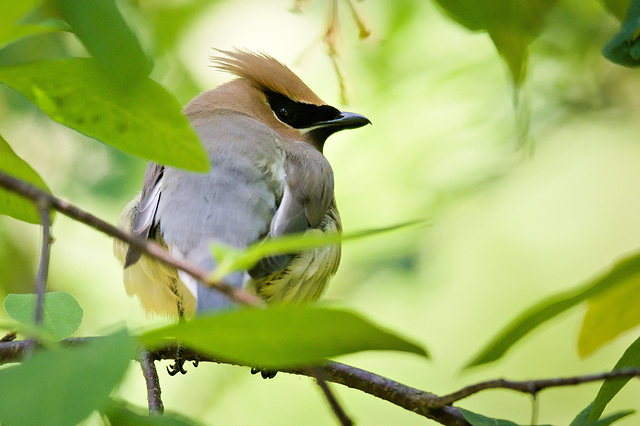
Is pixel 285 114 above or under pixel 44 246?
under

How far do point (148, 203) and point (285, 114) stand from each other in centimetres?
145

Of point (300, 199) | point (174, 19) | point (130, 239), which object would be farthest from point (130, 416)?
point (174, 19)

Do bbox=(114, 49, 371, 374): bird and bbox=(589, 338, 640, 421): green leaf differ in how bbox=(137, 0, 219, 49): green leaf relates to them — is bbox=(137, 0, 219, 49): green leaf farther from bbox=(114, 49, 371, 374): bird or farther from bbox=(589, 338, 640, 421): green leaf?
bbox=(589, 338, 640, 421): green leaf

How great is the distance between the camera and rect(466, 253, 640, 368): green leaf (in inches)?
47.1

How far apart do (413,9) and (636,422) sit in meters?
4.76

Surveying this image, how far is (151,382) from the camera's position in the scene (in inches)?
107

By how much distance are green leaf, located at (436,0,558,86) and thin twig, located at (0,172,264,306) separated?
63cm

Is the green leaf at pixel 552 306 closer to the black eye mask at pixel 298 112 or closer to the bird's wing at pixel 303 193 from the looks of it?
the bird's wing at pixel 303 193

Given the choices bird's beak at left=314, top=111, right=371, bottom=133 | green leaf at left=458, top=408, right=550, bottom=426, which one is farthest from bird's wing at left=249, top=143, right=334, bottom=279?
green leaf at left=458, top=408, right=550, bottom=426

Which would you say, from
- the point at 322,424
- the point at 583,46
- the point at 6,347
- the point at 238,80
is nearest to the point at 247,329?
the point at 6,347

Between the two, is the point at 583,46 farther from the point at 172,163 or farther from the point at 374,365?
the point at 172,163

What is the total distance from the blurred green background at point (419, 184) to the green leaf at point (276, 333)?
3.07 metres

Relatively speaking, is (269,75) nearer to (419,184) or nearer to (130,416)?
(419,184)

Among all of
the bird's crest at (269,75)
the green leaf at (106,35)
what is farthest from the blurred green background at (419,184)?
the green leaf at (106,35)
